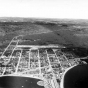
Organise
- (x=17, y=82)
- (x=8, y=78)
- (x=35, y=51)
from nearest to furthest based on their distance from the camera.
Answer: (x=17, y=82) → (x=8, y=78) → (x=35, y=51)

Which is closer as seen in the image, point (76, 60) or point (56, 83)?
point (56, 83)

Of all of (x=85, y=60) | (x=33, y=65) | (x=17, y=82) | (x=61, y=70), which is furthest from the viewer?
(x=85, y=60)

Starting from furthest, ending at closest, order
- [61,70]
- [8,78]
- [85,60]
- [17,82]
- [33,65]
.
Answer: [85,60], [33,65], [61,70], [8,78], [17,82]

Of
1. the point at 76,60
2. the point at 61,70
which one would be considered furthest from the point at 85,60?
the point at 61,70

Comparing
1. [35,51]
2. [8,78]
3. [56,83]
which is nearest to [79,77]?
[56,83]

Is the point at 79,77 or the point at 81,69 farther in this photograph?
the point at 81,69

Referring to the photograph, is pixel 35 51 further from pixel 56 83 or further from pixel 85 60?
pixel 56 83

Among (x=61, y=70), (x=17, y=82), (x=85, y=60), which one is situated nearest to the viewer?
(x=17, y=82)

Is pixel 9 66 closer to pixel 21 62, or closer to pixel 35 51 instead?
pixel 21 62

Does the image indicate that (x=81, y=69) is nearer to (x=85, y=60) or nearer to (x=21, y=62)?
(x=85, y=60)
